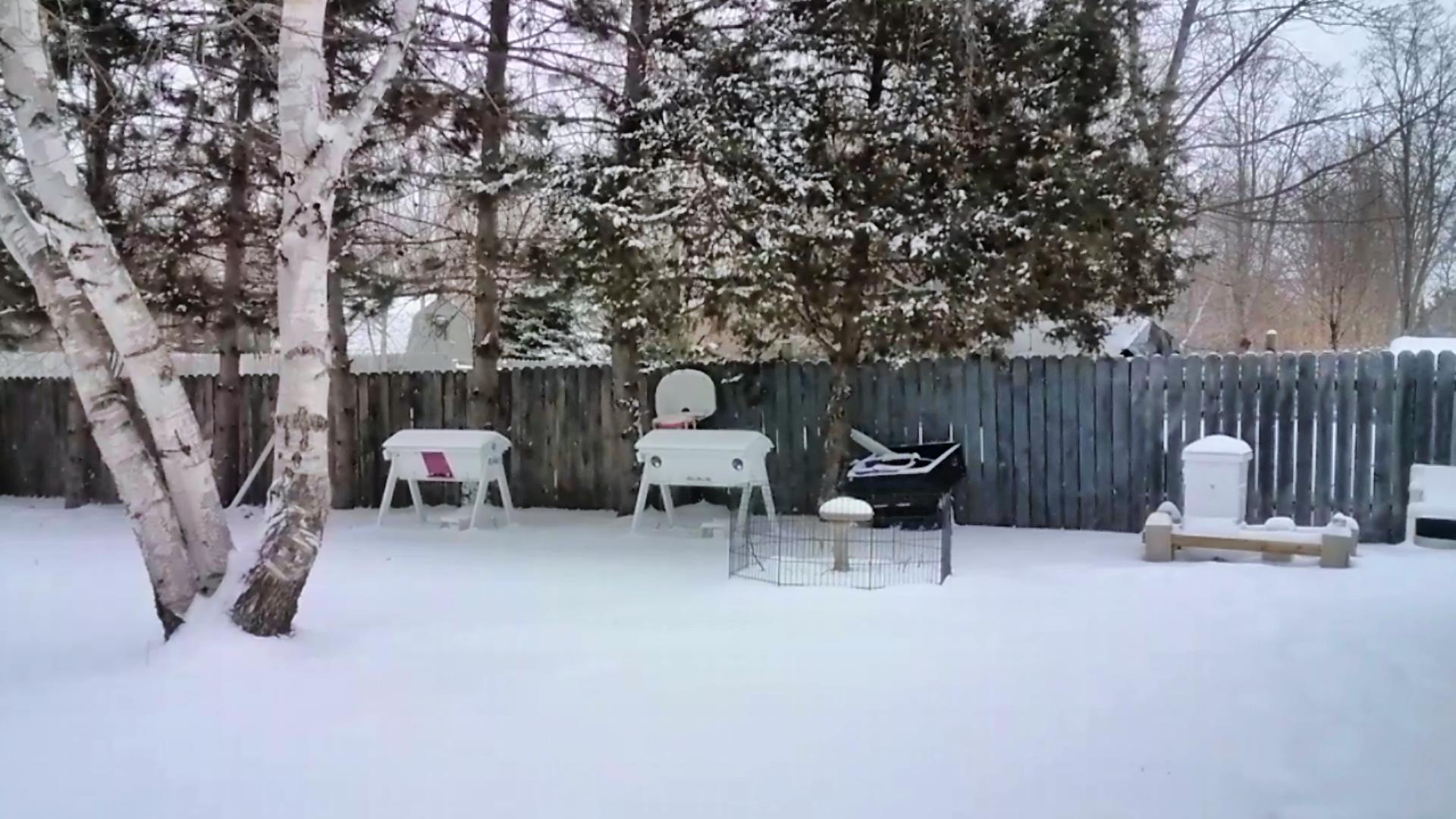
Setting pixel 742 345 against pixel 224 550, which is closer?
pixel 224 550

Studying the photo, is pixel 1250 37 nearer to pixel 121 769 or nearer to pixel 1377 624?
pixel 1377 624

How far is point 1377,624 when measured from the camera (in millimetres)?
4016

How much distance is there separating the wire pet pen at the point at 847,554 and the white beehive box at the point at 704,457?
1.31ft

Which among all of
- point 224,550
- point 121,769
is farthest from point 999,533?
point 121,769

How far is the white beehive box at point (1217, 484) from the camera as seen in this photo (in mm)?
5730

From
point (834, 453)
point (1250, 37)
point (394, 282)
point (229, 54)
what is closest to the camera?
point (229, 54)

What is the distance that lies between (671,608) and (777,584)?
28.0 inches

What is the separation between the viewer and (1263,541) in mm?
5465

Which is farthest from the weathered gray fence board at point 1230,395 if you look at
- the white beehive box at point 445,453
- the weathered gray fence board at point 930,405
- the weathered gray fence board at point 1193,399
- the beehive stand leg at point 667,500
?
the white beehive box at point 445,453

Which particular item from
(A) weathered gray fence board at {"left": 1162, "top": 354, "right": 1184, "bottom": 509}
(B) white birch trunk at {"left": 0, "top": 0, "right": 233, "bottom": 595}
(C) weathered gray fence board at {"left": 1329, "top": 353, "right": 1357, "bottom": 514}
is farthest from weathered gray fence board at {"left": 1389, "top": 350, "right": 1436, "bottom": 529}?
(B) white birch trunk at {"left": 0, "top": 0, "right": 233, "bottom": 595}

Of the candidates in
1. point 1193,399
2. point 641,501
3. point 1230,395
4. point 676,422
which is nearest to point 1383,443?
point 1230,395

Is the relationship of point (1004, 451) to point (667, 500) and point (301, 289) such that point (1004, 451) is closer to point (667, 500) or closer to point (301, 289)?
point (667, 500)

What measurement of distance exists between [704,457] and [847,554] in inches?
68.7

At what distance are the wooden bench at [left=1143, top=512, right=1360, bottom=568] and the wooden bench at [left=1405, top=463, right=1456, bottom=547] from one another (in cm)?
65
